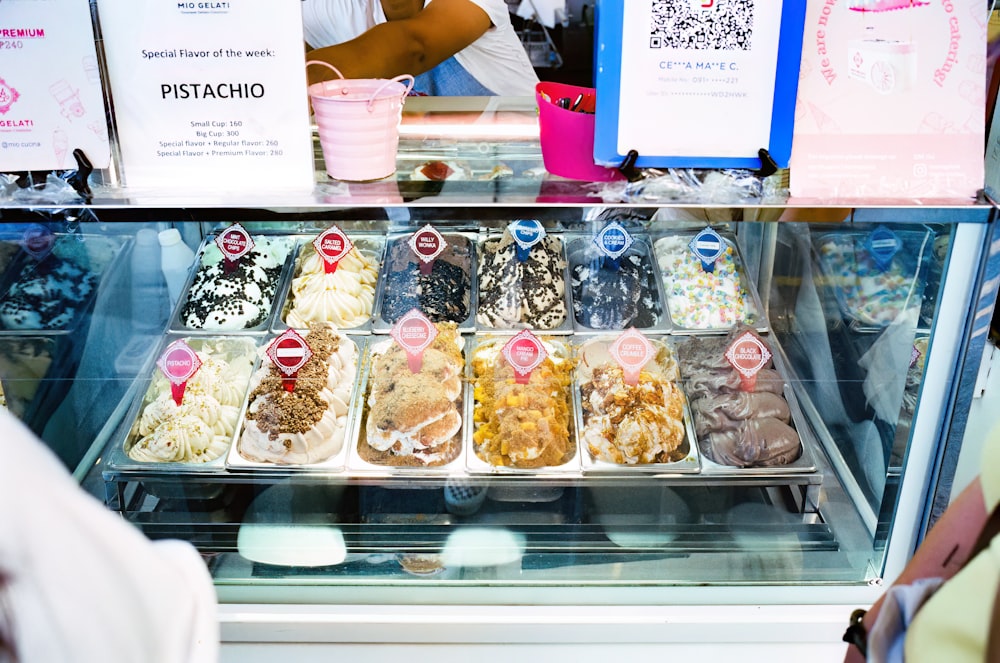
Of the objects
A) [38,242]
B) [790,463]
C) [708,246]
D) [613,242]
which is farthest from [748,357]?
[38,242]

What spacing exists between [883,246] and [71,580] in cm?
164

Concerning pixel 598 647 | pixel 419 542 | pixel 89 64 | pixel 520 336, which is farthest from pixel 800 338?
pixel 89 64

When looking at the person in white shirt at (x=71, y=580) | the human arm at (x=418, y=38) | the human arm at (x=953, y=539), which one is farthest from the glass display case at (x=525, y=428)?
the person in white shirt at (x=71, y=580)

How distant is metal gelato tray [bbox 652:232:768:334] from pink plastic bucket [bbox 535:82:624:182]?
0.81m

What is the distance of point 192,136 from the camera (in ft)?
4.61

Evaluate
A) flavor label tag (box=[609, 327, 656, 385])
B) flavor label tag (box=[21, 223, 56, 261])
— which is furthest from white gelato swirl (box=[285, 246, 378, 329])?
flavor label tag (box=[609, 327, 656, 385])

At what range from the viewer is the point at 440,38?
234 centimetres

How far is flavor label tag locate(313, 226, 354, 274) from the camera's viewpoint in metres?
2.25

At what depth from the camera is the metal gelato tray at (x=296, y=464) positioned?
194 cm

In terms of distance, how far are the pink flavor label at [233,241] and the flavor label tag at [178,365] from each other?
30cm

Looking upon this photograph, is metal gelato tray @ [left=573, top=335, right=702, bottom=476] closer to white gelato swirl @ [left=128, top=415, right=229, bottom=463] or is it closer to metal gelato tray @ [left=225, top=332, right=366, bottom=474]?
metal gelato tray @ [left=225, top=332, right=366, bottom=474]

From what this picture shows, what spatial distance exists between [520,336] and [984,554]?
3.95 ft

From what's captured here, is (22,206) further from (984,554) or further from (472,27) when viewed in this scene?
(984,554)

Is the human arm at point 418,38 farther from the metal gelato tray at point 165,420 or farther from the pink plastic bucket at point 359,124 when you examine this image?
the metal gelato tray at point 165,420
